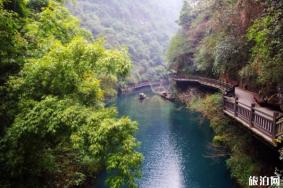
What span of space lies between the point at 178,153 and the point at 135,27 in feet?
271

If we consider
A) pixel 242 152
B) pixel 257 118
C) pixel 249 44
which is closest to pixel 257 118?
pixel 257 118

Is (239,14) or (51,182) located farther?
(239,14)

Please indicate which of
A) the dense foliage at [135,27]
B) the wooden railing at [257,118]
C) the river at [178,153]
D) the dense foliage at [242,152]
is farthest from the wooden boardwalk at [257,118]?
the dense foliage at [135,27]

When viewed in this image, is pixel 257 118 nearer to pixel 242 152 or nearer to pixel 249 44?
pixel 242 152

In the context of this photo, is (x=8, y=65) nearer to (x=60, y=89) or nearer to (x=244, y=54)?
(x=60, y=89)

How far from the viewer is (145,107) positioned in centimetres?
4081

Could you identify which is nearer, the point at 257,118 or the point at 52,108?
the point at 52,108

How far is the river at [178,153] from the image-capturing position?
16375 millimetres

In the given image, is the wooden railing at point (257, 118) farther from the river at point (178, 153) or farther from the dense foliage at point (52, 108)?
the dense foliage at point (52, 108)

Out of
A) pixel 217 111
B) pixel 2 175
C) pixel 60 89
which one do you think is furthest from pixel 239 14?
pixel 2 175

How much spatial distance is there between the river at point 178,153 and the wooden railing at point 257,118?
4.25 metres

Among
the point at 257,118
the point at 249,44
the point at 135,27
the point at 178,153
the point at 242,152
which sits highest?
the point at 135,27

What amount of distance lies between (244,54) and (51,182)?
1261 cm

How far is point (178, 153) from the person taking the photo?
2111 centimetres
